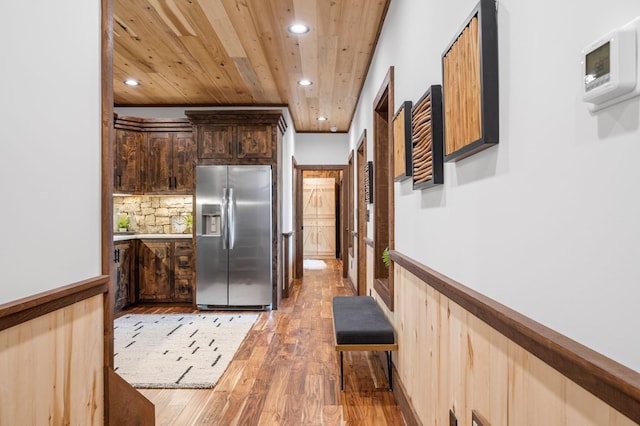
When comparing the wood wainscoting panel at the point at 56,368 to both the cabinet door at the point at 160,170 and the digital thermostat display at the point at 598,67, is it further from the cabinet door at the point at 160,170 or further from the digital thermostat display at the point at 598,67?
the cabinet door at the point at 160,170

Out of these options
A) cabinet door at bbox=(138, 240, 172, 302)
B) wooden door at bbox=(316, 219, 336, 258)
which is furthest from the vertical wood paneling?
wooden door at bbox=(316, 219, 336, 258)

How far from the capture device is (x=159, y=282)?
5355mm

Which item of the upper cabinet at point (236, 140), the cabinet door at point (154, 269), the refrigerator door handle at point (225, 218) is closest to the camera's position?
the refrigerator door handle at point (225, 218)

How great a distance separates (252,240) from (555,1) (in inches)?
180

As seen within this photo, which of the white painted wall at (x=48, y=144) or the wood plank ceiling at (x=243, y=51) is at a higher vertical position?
the wood plank ceiling at (x=243, y=51)

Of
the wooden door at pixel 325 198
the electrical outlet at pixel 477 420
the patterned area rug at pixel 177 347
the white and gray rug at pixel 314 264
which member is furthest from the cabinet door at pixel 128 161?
the wooden door at pixel 325 198

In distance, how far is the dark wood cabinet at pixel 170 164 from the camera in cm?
556

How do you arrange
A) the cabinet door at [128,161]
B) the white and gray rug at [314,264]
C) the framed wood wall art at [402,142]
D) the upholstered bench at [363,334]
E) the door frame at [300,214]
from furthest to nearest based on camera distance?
the white and gray rug at [314,264] → the door frame at [300,214] → the cabinet door at [128,161] → the upholstered bench at [363,334] → the framed wood wall art at [402,142]

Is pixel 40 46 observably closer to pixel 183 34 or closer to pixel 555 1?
pixel 555 1

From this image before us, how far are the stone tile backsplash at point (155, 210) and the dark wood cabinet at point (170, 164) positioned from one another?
34cm

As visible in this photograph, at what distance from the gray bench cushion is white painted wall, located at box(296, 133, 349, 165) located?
15.1 feet

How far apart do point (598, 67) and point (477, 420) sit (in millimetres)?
1089

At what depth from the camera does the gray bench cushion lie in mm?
2693

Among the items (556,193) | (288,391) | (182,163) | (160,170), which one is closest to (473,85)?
(556,193)
